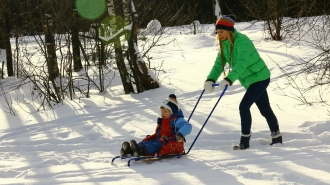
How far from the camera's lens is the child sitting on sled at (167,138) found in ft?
16.5

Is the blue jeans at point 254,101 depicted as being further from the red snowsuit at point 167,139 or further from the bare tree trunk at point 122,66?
the bare tree trunk at point 122,66

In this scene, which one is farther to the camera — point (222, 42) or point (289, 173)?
point (222, 42)

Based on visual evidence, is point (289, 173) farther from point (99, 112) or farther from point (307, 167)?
point (99, 112)

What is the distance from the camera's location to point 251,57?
502 centimetres

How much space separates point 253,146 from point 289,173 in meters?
1.27

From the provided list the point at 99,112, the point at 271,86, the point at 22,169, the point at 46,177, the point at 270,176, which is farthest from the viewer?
the point at 271,86

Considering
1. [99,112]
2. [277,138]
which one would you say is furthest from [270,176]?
[99,112]

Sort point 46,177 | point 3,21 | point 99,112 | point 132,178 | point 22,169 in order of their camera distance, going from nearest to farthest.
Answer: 1. point 132,178
2. point 46,177
3. point 22,169
4. point 99,112
5. point 3,21

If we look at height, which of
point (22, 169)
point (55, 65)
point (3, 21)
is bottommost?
point (22, 169)

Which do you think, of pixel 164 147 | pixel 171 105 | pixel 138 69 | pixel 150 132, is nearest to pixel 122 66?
pixel 138 69

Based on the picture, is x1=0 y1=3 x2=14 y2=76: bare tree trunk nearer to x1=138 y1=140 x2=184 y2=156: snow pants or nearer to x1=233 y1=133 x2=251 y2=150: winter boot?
x1=138 y1=140 x2=184 y2=156: snow pants

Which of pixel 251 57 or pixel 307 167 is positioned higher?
pixel 251 57

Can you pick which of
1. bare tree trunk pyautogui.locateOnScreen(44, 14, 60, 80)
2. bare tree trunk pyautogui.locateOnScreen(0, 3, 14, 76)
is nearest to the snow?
bare tree trunk pyautogui.locateOnScreen(44, 14, 60, 80)

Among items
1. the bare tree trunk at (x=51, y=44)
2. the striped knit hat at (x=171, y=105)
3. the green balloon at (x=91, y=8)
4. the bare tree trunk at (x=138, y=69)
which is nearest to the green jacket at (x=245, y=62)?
the striped knit hat at (x=171, y=105)
